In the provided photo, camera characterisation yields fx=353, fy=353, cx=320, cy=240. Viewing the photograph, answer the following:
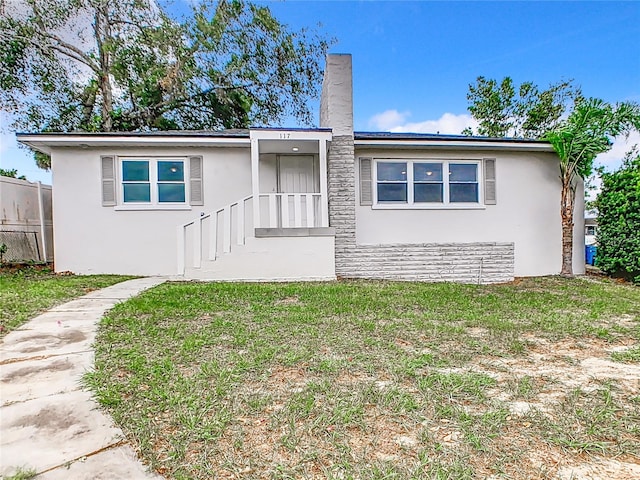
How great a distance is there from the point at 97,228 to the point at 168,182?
6.21ft

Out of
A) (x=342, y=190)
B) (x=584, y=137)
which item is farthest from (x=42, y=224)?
(x=584, y=137)

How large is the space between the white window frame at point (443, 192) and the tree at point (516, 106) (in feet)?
39.6

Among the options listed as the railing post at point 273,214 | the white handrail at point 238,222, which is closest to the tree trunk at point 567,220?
the white handrail at point 238,222

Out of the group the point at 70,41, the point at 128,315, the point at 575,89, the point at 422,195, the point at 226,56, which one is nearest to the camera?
the point at 128,315

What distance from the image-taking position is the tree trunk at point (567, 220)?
810 cm

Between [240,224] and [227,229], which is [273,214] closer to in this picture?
[240,224]

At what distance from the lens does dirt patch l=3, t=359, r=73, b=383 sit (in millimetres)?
2393

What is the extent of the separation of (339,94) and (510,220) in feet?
Result: 17.4

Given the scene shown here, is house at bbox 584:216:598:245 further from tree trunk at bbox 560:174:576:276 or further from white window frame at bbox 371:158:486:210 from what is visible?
white window frame at bbox 371:158:486:210

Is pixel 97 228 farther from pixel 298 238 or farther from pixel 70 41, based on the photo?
pixel 70 41

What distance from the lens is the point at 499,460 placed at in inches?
62.7

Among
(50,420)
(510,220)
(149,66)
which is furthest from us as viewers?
(149,66)

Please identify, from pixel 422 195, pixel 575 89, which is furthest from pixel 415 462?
pixel 575 89

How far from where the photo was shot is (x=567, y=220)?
8.12 m
